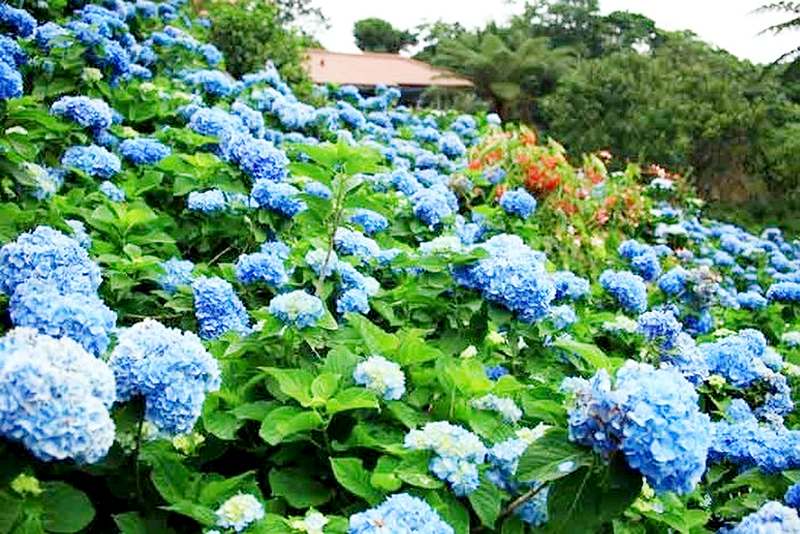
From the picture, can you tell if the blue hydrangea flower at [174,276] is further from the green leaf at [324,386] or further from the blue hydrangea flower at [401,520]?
the blue hydrangea flower at [401,520]

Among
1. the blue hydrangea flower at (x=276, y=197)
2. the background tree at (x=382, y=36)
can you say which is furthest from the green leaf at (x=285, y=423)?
the background tree at (x=382, y=36)

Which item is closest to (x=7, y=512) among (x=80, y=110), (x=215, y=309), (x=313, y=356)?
(x=313, y=356)

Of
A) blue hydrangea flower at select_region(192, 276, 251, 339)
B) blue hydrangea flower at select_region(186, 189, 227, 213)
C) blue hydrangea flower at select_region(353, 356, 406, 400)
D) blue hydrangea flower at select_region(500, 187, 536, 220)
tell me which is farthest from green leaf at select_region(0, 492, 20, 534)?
blue hydrangea flower at select_region(500, 187, 536, 220)

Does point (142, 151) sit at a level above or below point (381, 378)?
below

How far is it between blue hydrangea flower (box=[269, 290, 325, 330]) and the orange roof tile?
904 inches

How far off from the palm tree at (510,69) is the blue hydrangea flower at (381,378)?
2247 cm

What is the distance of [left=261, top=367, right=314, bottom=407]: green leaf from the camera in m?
1.69

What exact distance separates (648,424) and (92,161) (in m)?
2.54

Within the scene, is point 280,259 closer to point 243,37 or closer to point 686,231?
point 686,231

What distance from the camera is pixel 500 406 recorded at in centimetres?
183

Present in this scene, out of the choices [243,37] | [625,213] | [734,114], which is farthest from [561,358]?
[734,114]

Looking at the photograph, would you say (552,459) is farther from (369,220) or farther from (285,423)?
(369,220)

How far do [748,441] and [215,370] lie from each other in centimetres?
141

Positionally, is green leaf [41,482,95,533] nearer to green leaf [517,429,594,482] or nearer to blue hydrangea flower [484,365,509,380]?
green leaf [517,429,594,482]
